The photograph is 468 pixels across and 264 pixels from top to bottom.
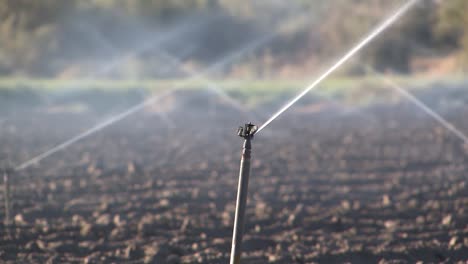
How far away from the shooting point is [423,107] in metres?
23.5

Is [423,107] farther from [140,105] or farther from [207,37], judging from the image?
[207,37]

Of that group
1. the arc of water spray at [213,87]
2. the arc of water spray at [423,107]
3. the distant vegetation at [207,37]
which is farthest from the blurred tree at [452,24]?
the arc of water spray at [213,87]

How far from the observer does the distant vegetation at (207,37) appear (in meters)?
31.7

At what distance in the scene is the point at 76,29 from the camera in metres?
35.9

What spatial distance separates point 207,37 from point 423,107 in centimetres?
1796

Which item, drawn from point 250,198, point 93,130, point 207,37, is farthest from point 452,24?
point 250,198

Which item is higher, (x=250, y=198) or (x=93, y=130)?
(x=93, y=130)

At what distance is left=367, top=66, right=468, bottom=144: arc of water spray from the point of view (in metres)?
16.2

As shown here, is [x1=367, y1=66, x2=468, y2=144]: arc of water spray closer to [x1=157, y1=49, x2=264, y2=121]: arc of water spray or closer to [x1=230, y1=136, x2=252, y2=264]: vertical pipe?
[x1=157, y1=49, x2=264, y2=121]: arc of water spray

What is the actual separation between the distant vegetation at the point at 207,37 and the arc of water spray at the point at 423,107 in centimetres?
426

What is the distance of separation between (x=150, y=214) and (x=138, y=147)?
6466mm

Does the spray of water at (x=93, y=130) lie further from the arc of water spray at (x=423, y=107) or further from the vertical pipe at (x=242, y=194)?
the arc of water spray at (x=423, y=107)

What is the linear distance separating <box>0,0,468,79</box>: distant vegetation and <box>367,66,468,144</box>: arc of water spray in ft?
14.0

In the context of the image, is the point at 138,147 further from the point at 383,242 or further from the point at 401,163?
the point at 383,242
